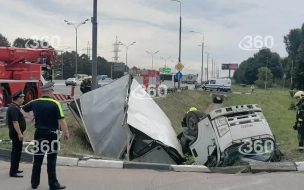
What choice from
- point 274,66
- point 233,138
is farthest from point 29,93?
point 274,66

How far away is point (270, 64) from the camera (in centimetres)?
11406

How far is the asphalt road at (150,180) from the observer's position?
650 cm

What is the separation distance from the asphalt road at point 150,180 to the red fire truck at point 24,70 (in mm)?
9620

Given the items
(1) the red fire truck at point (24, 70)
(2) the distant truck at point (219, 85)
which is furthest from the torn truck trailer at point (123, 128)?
(2) the distant truck at point (219, 85)

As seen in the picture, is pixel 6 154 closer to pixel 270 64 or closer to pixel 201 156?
pixel 201 156

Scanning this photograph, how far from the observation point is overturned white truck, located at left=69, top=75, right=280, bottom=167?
8.81 metres

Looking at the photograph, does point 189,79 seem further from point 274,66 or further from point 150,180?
point 150,180

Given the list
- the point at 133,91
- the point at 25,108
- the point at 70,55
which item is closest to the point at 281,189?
the point at 25,108

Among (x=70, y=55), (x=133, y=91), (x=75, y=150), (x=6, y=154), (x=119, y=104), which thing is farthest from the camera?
(x=70, y=55)

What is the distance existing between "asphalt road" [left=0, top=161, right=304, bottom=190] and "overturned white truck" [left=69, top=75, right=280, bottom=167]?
1326 mm

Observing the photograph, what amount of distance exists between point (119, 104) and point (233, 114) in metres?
3.08

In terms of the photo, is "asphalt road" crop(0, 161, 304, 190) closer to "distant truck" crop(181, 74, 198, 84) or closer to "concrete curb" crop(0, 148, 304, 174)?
"concrete curb" crop(0, 148, 304, 174)

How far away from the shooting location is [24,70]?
1825 cm

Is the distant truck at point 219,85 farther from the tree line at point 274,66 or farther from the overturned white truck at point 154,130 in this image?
the overturned white truck at point 154,130
